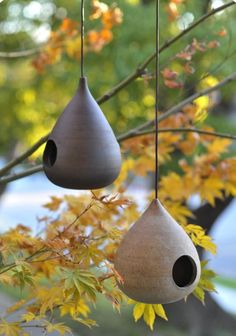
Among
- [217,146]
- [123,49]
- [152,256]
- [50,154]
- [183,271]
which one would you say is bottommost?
[123,49]

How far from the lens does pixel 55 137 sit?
1.40 meters

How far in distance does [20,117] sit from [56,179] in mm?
5207

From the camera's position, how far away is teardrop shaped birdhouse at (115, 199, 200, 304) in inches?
53.1

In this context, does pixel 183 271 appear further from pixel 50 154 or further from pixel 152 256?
pixel 50 154

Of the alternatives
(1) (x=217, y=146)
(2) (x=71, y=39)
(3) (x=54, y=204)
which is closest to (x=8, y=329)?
(3) (x=54, y=204)

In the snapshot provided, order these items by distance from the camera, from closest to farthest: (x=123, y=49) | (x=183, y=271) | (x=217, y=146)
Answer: (x=183, y=271) → (x=217, y=146) → (x=123, y=49)

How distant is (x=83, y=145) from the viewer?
1.36 metres

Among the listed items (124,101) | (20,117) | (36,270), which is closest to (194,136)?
(36,270)

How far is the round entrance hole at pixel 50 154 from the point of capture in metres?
1.50

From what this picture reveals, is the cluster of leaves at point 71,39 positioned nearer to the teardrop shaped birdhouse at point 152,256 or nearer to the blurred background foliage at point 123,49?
the blurred background foliage at point 123,49

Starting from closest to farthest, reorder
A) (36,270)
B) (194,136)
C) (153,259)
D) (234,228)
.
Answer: (153,259) < (36,270) < (194,136) < (234,228)

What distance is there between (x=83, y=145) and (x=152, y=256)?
12.5 inches

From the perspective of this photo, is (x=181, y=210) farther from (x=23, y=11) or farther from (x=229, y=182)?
(x=23, y=11)

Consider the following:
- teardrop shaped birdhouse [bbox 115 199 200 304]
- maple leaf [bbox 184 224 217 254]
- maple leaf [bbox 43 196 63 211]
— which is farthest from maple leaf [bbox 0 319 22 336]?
maple leaf [bbox 43 196 63 211]
